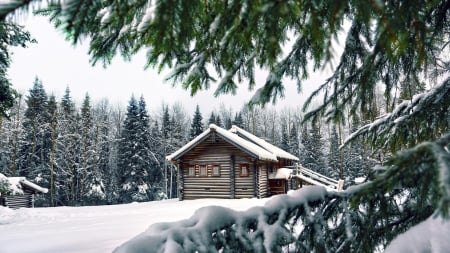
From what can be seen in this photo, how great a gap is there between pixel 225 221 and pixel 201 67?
1.04 meters

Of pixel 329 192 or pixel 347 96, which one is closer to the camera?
pixel 329 192

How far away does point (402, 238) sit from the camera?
4.76ft

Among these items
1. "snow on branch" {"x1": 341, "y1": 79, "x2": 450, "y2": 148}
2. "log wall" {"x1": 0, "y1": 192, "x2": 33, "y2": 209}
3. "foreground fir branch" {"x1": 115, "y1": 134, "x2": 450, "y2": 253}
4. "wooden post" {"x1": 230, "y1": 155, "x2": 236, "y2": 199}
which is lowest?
"log wall" {"x1": 0, "y1": 192, "x2": 33, "y2": 209}

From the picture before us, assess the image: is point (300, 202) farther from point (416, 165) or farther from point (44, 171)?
point (44, 171)

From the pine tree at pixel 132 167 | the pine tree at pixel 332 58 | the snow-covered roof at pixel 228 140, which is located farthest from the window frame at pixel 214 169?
the pine tree at pixel 332 58

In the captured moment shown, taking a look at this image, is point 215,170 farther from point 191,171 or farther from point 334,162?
point 334,162

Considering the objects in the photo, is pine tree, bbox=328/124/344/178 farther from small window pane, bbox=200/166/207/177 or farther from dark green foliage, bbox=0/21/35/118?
dark green foliage, bbox=0/21/35/118

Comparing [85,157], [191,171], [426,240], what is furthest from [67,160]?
[426,240]

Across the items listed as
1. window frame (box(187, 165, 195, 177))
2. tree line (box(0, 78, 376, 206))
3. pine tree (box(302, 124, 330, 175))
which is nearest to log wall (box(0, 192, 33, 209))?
tree line (box(0, 78, 376, 206))

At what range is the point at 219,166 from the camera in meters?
21.6

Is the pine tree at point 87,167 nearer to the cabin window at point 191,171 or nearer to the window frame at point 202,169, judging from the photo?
the cabin window at point 191,171

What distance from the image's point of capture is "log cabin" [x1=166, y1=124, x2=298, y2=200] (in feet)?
68.5

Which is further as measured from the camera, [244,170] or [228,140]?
[244,170]

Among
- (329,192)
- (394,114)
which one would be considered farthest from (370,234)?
(394,114)
